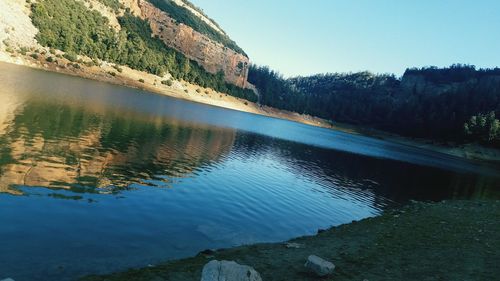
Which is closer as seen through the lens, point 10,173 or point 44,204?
point 44,204

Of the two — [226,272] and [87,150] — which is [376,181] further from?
[226,272]

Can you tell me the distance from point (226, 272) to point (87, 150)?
3043 centimetres

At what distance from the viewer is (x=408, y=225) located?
2948cm

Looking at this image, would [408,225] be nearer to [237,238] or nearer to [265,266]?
[237,238]

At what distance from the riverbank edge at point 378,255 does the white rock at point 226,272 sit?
12.6ft

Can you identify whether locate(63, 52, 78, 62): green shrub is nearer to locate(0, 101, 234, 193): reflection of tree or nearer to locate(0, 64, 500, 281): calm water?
locate(0, 64, 500, 281): calm water

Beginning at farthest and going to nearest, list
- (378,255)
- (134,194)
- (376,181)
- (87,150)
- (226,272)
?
1. (376,181)
2. (87,150)
3. (134,194)
4. (378,255)
5. (226,272)

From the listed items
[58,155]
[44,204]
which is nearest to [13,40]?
[58,155]

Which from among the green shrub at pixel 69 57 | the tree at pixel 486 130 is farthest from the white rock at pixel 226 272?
the tree at pixel 486 130

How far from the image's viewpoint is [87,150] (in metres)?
38.1

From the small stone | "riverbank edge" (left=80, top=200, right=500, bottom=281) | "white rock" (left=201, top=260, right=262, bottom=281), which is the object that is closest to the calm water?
"riverbank edge" (left=80, top=200, right=500, bottom=281)

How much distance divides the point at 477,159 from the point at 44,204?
202348mm

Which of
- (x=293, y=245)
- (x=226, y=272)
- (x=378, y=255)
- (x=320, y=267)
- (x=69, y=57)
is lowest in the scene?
(x=293, y=245)

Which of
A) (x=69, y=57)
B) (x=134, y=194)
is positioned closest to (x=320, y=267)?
(x=134, y=194)
